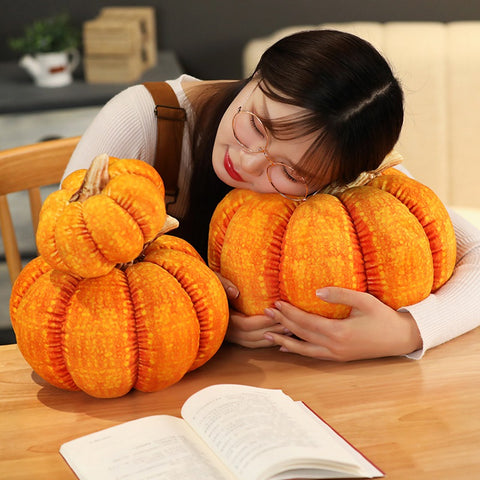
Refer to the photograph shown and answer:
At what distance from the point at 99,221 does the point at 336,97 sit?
344 millimetres

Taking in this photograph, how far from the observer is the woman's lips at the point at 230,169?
3.19ft

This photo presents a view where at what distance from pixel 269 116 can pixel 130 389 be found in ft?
1.26

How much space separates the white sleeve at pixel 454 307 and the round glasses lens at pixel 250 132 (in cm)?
28

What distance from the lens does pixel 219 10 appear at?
2.56m

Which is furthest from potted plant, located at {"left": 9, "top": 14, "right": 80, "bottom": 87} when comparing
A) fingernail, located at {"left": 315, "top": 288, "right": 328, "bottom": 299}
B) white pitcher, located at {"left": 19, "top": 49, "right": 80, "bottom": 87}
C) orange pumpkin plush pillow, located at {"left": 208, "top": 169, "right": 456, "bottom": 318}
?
fingernail, located at {"left": 315, "top": 288, "right": 328, "bottom": 299}

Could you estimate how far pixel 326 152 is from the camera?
3.02 feet

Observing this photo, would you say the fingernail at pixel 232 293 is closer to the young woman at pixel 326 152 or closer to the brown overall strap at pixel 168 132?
the young woman at pixel 326 152

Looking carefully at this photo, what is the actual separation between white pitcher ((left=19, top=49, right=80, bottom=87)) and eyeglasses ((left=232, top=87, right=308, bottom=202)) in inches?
53.8

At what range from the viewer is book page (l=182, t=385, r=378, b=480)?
0.67 metres

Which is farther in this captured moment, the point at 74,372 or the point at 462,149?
the point at 462,149

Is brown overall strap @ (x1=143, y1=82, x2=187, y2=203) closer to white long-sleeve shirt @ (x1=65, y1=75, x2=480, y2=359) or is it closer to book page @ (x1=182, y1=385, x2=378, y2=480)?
white long-sleeve shirt @ (x1=65, y1=75, x2=480, y2=359)

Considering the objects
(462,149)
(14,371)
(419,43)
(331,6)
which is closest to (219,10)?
(331,6)

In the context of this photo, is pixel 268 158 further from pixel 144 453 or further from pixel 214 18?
pixel 214 18

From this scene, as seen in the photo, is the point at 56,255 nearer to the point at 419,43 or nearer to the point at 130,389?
the point at 130,389
